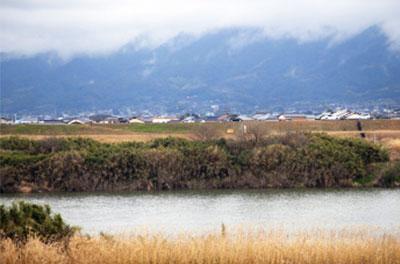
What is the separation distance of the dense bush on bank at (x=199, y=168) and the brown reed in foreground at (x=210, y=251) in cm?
3482

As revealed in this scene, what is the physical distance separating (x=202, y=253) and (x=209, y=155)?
1493 inches

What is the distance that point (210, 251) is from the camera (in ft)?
59.9

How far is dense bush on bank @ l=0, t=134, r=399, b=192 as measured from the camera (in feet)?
178

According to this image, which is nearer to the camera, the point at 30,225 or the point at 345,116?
the point at 30,225

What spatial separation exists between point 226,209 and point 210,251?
73.9 feet

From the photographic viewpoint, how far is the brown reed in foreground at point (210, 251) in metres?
18.0

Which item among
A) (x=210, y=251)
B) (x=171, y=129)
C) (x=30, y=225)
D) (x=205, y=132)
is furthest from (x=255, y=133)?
(x=210, y=251)

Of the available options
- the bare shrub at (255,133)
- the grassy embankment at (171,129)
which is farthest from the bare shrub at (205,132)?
the bare shrub at (255,133)

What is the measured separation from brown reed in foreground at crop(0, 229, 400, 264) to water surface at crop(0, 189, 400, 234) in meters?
9.01

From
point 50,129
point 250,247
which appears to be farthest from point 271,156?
point 250,247

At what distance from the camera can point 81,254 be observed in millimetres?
18234

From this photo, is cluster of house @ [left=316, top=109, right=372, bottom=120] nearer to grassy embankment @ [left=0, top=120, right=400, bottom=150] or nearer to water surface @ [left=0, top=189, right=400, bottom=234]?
grassy embankment @ [left=0, top=120, right=400, bottom=150]

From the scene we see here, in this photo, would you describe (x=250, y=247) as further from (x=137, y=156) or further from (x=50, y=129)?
(x=50, y=129)

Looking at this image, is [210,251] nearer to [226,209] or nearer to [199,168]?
[226,209]
